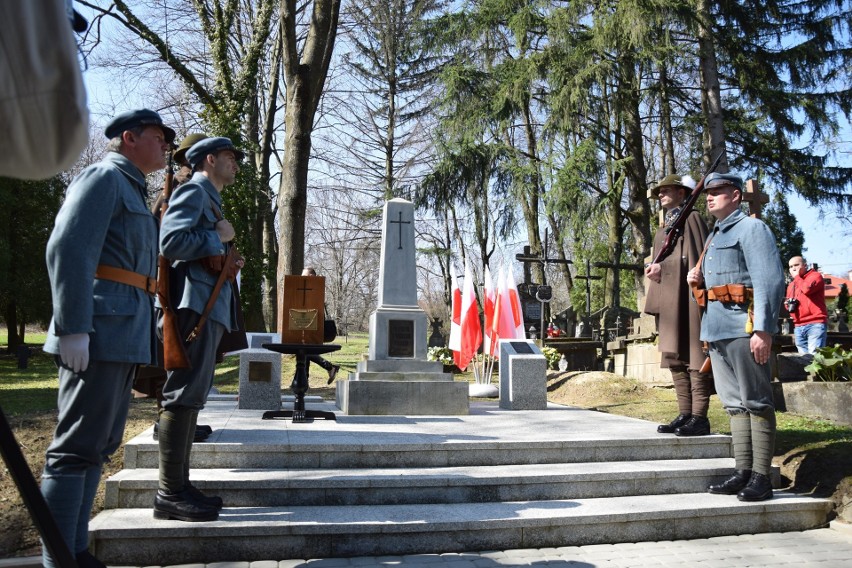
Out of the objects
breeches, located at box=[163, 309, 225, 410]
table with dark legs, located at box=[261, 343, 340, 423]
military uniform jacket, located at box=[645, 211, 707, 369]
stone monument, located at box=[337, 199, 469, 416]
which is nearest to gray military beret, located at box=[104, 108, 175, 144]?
breeches, located at box=[163, 309, 225, 410]

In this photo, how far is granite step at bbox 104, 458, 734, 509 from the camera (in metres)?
4.66

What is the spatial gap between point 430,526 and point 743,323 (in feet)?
8.91

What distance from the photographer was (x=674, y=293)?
6.44 m

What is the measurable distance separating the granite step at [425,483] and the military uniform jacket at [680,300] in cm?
111

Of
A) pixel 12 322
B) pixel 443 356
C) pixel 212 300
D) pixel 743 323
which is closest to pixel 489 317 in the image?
pixel 443 356

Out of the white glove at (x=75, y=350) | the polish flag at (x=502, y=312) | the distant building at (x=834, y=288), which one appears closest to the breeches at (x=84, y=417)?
the white glove at (x=75, y=350)

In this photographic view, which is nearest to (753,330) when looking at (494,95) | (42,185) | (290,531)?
(290,531)

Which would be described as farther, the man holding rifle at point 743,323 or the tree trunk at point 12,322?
the tree trunk at point 12,322

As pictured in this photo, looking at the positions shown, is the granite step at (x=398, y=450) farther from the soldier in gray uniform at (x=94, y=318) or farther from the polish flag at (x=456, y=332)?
the polish flag at (x=456, y=332)

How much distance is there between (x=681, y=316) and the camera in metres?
6.38

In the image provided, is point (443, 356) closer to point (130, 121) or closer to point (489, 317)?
point (489, 317)

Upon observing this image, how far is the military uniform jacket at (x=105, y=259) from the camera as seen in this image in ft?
Result: 10.1

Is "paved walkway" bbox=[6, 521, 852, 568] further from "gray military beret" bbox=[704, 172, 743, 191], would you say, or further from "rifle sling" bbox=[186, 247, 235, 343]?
"gray military beret" bbox=[704, 172, 743, 191]

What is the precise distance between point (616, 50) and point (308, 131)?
35.7 feet
